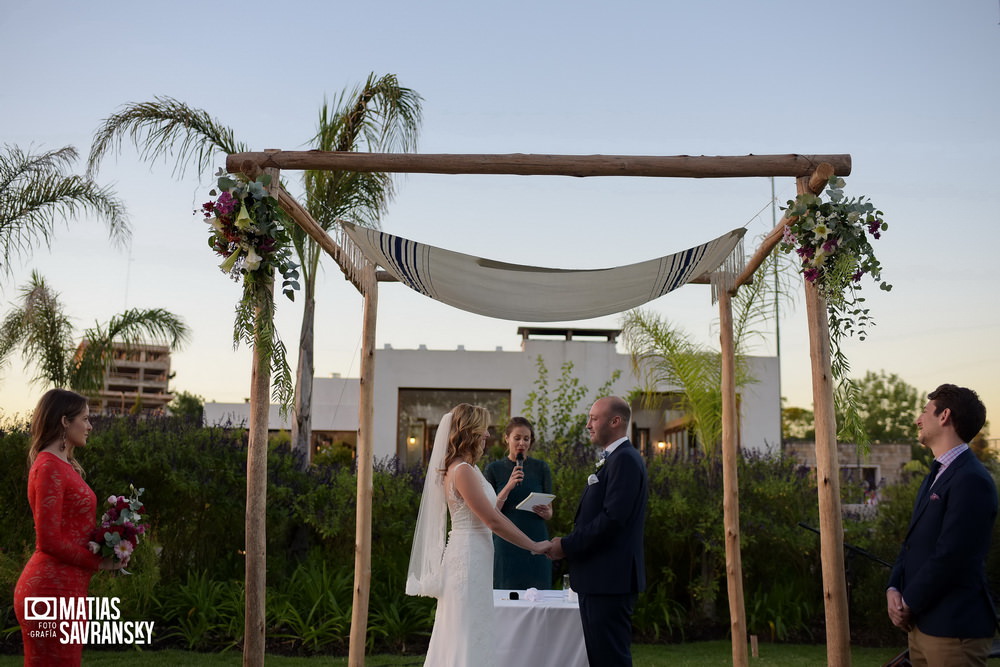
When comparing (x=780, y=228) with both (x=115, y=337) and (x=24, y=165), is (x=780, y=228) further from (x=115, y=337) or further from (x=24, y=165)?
(x=115, y=337)

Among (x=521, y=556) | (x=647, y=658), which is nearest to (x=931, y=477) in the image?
(x=521, y=556)

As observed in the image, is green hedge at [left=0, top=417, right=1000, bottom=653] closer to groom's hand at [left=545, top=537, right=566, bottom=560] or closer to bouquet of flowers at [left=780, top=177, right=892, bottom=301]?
groom's hand at [left=545, top=537, right=566, bottom=560]

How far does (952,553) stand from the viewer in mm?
3318

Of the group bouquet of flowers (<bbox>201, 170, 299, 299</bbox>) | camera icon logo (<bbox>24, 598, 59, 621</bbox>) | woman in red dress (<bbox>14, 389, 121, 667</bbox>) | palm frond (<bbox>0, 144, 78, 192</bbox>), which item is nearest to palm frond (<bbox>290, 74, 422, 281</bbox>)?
palm frond (<bbox>0, 144, 78, 192</bbox>)

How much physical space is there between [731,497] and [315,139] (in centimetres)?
628

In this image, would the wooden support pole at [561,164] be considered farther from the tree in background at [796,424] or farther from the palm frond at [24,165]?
the tree in background at [796,424]

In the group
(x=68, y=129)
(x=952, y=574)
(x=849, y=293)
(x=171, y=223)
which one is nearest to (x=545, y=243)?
(x=171, y=223)

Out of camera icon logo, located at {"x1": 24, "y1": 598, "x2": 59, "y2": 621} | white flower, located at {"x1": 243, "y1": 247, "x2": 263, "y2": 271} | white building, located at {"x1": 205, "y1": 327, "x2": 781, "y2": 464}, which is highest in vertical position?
white building, located at {"x1": 205, "y1": 327, "x2": 781, "y2": 464}

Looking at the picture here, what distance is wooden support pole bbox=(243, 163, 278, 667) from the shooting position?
13.4ft

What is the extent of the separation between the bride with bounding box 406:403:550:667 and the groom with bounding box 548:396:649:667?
0.36 m

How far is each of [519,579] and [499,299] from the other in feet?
6.72

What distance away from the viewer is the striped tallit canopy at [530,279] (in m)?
5.58

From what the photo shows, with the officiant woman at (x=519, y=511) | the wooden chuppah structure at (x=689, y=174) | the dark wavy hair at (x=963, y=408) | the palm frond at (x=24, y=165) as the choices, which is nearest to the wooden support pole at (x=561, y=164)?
the wooden chuppah structure at (x=689, y=174)

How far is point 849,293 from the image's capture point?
4312mm
